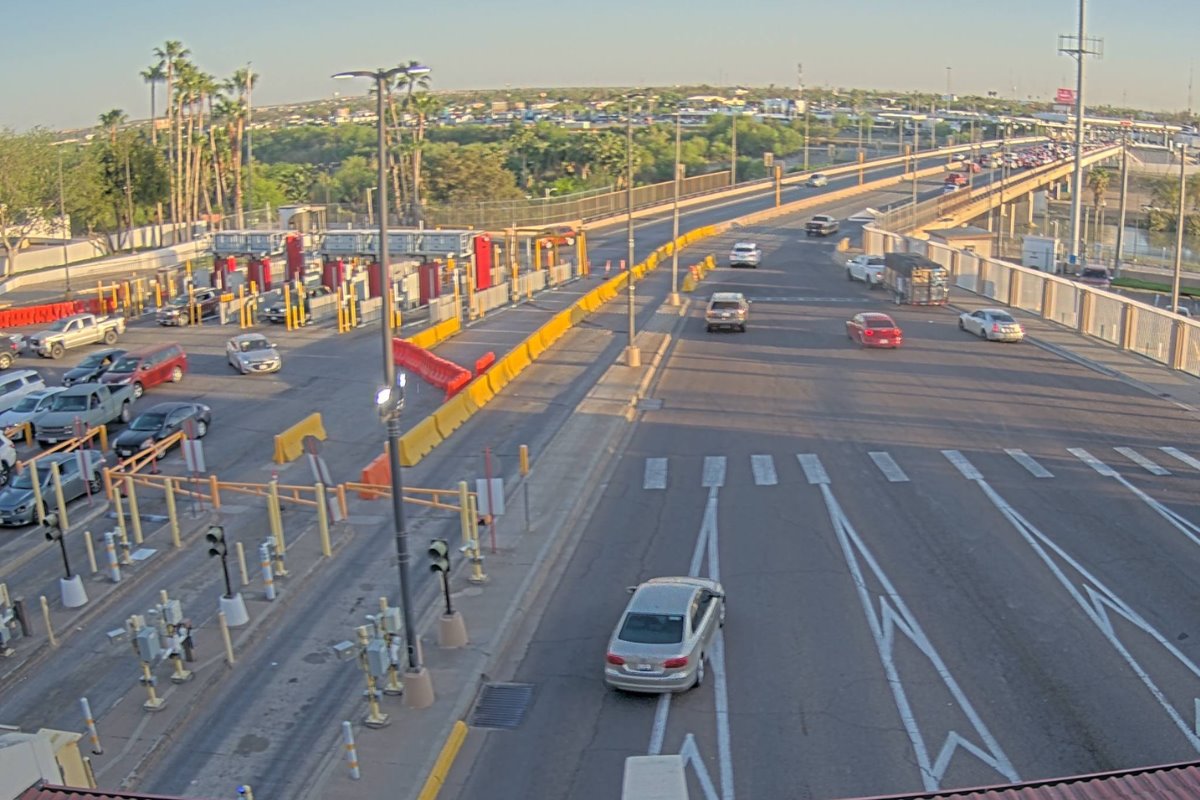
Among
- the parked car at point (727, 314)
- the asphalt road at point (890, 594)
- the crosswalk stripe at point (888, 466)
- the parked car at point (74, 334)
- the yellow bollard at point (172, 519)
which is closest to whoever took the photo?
the asphalt road at point (890, 594)

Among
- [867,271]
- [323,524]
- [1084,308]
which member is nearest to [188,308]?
[867,271]

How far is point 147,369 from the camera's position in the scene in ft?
134

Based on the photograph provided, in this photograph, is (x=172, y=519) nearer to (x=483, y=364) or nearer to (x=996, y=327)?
(x=483, y=364)

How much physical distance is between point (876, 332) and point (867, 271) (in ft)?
68.5

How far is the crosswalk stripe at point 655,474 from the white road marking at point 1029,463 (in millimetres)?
8567

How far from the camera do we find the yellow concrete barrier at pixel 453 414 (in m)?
34.0

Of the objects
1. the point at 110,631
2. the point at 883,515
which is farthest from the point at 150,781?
the point at 883,515

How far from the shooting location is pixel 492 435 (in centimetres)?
3441

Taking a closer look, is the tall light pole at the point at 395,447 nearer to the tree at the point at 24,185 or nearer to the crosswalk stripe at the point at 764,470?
the crosswalk stripe at the point at 764,470

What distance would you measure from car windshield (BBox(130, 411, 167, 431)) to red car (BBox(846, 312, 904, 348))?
2538cm

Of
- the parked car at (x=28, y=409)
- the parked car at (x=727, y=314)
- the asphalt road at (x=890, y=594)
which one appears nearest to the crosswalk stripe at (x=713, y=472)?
the asphalt road at (x=890, y=594)

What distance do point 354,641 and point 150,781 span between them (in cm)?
476

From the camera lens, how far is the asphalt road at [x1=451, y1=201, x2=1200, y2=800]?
15.8 metres

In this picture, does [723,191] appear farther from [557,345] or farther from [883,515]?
[883,515]
